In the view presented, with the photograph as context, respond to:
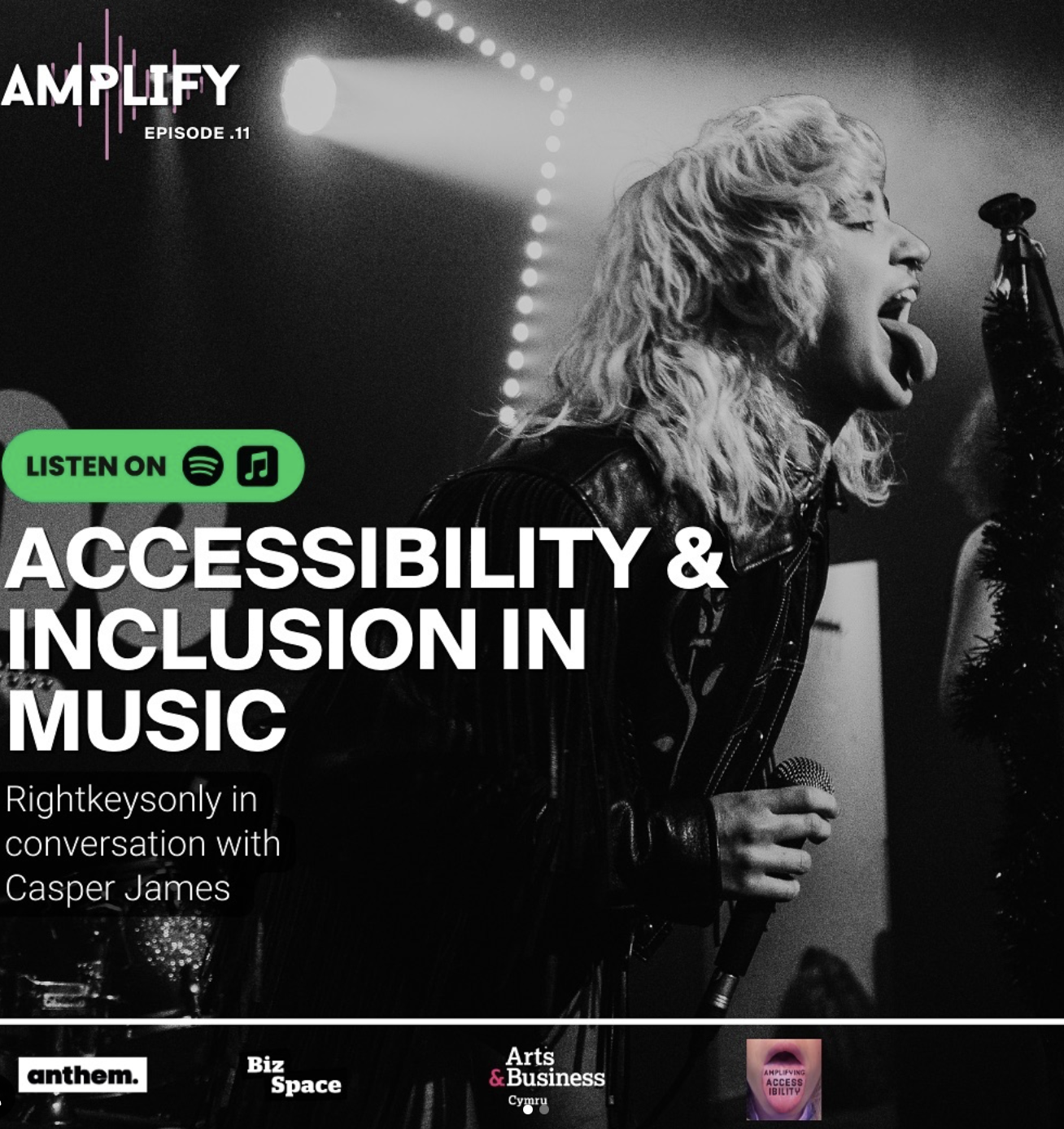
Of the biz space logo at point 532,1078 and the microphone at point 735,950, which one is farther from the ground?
the microphone at point 735,950

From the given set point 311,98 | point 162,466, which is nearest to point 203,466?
point 162,466

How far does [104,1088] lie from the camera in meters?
1.91

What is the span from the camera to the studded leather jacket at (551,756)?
6.07ft

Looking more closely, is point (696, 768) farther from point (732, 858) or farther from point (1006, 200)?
point (1006, 200)

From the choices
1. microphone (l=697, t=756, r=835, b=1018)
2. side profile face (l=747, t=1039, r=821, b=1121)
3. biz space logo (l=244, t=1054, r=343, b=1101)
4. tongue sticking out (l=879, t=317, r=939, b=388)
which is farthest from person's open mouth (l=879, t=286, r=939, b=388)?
biz space logo (l=244, t=1054, r=343, b=1101)

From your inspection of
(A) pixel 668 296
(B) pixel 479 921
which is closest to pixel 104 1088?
(B) pixel 479 921

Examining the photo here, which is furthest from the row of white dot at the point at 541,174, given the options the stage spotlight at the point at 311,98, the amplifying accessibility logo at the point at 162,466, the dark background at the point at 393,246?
the amplifying accessibility logo at the point at 162,466

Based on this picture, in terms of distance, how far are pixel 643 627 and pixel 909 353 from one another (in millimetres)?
636

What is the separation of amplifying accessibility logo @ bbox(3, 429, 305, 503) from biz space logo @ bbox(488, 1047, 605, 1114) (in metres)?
0.98

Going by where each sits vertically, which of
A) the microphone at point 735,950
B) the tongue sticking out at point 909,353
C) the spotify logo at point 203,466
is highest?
the tongue sticking out at point 909,353

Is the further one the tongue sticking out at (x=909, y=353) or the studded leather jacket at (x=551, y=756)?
the tongue sticking out at (x=909, y=353)

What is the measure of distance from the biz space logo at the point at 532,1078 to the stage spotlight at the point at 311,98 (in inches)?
60.6

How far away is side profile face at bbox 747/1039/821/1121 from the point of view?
191 centimetres

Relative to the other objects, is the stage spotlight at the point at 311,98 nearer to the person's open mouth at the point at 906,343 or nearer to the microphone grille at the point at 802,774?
the person's open mouth at the point at 906,343
